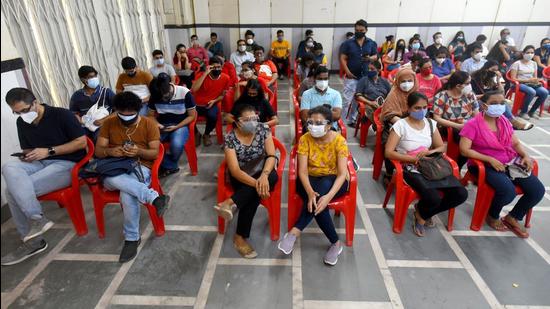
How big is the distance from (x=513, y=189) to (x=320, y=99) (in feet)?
6.97

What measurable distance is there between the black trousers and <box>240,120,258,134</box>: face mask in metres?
0.39

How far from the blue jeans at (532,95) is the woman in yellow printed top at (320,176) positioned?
17.1ft

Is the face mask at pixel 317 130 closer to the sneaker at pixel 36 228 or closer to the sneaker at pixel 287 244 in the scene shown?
the sneaker at pixel 287 244

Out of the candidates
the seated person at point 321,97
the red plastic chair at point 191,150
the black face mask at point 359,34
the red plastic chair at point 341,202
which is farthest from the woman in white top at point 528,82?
the red plastic chair at point 191,150

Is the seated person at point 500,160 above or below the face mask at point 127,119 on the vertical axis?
below

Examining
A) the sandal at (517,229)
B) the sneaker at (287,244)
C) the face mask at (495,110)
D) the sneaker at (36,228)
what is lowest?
the sandal at (517,229)

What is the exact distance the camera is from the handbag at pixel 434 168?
2.67 m

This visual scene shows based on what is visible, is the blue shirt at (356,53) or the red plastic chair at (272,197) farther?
the blue shirt at (356,53)

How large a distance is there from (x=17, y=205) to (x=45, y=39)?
8.48 ft

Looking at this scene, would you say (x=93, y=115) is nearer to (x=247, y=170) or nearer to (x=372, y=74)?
(x=247, y=170)

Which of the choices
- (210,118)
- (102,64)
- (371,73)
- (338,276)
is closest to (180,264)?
(338,276)

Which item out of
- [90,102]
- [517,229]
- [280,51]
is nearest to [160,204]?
→ [90,102]

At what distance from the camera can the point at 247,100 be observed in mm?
3812

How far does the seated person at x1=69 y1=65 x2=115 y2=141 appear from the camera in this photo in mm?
3363
